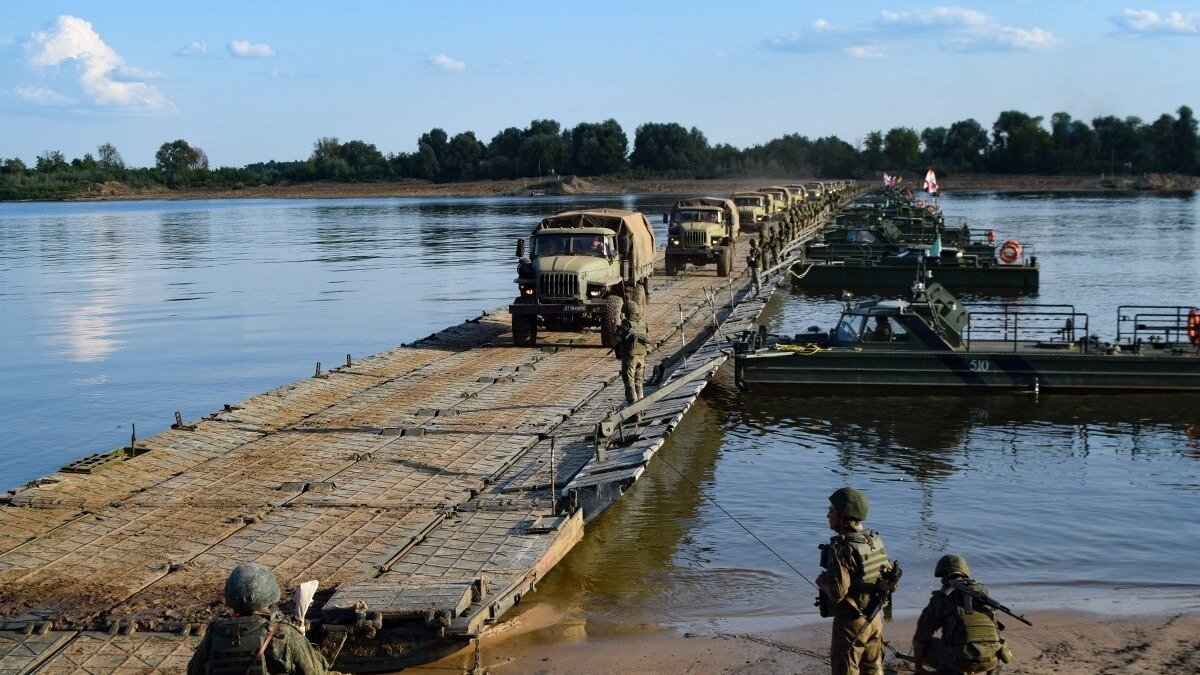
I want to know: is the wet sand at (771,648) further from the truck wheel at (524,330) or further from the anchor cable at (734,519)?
the truck wheel at (524,330)

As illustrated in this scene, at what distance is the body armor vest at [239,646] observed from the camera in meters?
6.58

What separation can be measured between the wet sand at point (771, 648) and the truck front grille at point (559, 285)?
41.6 feet

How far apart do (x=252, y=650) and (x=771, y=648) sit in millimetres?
5869

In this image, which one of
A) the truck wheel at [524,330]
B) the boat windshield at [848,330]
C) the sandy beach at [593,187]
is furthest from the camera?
the sandy beach at [593,187]

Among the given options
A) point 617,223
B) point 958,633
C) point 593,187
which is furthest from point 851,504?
point 593,187

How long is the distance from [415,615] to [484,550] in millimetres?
1930

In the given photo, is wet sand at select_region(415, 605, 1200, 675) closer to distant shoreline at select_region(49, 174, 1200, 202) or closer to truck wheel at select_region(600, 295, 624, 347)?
truck wheel at select_region(600, 295, 624, 347)

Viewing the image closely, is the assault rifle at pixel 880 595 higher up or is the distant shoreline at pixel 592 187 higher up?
the distant shoreline at pixel 592 187

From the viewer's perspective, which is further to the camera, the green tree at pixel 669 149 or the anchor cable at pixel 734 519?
the green tree at pixel 669 149

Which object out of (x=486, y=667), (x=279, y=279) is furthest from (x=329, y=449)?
(x=279, y=279)

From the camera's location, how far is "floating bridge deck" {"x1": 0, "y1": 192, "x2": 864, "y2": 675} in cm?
1023

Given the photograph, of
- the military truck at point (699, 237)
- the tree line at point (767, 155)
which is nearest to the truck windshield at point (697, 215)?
the military truck at point (699, 237)

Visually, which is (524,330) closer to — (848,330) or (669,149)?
(848,330)

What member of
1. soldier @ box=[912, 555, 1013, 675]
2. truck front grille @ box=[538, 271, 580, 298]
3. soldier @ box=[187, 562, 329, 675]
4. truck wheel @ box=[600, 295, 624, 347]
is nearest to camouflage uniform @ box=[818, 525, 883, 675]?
soldier @ box=[912, 555, 1013, 675]
